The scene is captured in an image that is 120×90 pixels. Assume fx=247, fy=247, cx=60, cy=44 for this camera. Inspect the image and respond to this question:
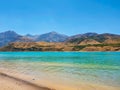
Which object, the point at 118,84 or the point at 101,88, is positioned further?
the point at 118,84

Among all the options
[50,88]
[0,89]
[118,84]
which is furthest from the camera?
[118,84]

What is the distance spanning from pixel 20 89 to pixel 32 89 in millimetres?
926

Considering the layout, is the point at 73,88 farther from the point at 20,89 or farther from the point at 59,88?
the point at 20,89

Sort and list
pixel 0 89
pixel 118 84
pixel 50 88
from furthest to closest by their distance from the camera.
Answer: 1. pixel 118 84
2. pixel 50 88
3. pixel 0 89

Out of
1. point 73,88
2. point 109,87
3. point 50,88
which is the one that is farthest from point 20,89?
point 109,87

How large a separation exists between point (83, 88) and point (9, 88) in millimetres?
5899

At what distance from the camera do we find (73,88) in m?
20.1

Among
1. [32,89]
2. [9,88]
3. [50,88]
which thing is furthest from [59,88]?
[9,88]

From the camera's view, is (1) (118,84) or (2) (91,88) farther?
(1) (118,84)

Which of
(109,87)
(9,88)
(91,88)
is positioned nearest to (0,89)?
(9,88)

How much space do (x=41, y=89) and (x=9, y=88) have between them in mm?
2407

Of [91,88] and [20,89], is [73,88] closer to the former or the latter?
[91,88]

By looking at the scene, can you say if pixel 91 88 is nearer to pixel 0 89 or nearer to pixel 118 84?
pixel 118 84

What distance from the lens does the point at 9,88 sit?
18.5 meters
